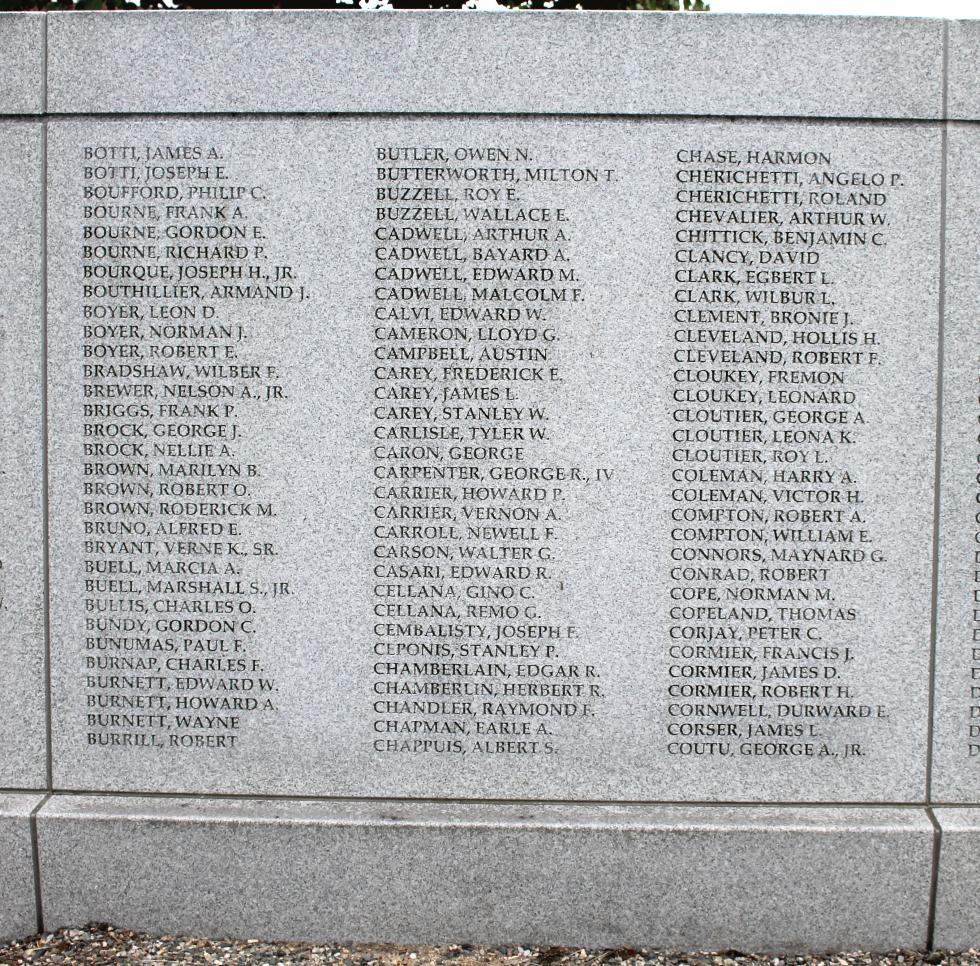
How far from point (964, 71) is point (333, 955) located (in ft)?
15.8

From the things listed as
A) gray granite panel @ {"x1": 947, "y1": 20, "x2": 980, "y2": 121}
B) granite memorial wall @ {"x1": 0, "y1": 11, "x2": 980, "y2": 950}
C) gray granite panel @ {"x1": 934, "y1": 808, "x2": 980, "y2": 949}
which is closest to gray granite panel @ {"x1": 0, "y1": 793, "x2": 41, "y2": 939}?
granite memorial wall @ {"x1": 0, "y1": 11, "x2": 980, "y2": 950}

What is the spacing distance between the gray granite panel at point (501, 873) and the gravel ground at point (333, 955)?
50mm

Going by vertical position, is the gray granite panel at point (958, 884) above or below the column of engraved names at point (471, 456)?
below

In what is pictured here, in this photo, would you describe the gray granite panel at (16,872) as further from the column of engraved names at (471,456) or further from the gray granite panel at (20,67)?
the gray granite panel at (20,67)

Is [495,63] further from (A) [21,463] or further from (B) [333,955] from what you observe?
(B) [333,955]

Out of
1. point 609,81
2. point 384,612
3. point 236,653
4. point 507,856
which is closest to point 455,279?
point 609,81

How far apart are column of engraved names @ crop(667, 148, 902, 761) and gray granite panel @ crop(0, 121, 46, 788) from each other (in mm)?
2912

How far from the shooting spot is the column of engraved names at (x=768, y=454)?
3.93 m

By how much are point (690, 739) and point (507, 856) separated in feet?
3.23

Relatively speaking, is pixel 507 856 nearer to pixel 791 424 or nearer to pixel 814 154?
pixel 791 424

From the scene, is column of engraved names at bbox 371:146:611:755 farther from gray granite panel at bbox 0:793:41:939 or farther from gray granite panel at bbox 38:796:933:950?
gray granite panel at bbox 0:793:41:939

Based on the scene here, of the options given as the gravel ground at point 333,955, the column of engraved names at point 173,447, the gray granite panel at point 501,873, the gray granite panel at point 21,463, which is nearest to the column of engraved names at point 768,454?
the gray granite panel at point 501,873

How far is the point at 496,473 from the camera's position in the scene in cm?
400

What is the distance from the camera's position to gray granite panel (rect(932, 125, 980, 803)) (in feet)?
12.8
